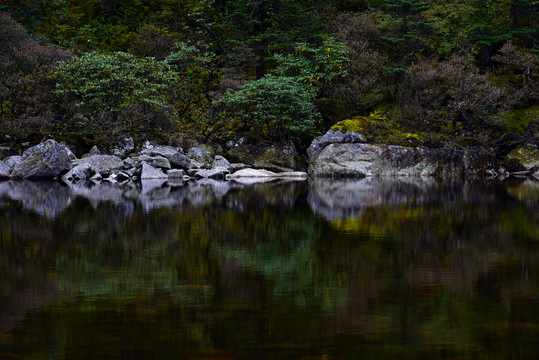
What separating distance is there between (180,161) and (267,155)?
4557 mm

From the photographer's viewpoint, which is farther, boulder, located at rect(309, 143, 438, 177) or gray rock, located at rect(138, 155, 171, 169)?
boulder, located at rect(309, 143, 438, 177)

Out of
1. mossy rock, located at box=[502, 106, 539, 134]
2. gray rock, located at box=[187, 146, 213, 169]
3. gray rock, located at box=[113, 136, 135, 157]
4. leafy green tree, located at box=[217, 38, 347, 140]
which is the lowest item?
gray rock, located at box=[187, 146, 213, 169]

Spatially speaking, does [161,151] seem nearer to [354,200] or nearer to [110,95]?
[110,95]

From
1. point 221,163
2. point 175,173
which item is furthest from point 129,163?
point 221,163

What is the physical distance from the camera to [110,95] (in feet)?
83.6

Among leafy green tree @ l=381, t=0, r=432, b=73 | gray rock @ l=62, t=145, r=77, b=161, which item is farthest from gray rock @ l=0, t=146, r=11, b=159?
leafy green tree @ l=381, t=0, r=432, b=73

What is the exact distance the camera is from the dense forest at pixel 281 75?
2502 cm

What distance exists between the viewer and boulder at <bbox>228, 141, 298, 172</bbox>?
27094 mm

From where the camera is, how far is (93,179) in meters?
23.1

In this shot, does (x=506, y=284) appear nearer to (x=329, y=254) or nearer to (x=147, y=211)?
(x=329, y=254)

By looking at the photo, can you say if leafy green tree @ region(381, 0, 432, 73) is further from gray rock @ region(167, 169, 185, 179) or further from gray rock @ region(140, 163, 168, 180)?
gray rock @ region(140, 163, 168, 180)

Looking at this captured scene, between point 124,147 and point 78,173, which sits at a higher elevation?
point 124,147

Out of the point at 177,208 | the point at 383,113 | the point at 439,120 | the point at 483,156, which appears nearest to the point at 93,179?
the point at 177,208

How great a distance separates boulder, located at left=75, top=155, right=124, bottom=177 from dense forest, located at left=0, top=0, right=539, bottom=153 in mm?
1761
